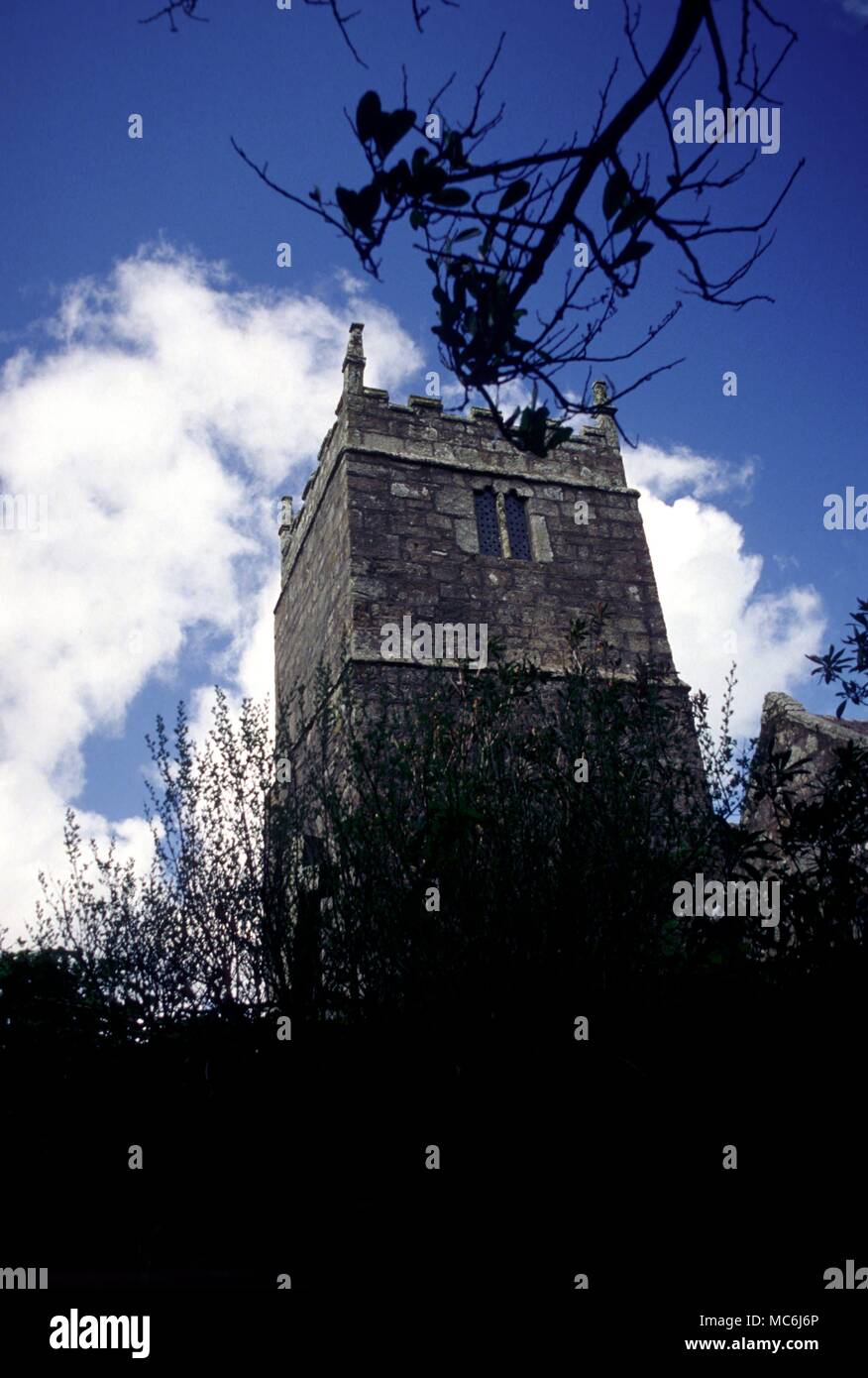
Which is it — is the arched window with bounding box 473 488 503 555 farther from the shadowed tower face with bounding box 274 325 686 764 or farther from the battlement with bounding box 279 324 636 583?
the battlement with bounding box 279 324 636 583

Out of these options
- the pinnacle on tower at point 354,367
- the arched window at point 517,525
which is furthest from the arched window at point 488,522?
the pinnacle on tower at point 354,367

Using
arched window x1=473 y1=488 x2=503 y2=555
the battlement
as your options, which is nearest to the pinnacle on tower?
the battlement

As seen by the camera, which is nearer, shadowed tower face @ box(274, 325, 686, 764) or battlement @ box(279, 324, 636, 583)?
shadowed tower face @ box(274, 325, 686, 764)

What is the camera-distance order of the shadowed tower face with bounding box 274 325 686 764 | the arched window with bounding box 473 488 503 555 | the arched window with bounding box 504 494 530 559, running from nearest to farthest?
the shadowed tower face with bounding box 274 325 686 764, the arched window with bounding box 473 488 503 555, the arched window with bounding box 504 494 530 559

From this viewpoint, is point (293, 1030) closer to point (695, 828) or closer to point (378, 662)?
point (695, 828)

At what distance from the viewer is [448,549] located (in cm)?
1020

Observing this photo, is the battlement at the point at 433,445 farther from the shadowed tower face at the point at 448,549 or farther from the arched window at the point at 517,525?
the arched window at the point at 517,525

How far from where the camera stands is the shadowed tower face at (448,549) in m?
9.53

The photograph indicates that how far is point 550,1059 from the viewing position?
10.7ft

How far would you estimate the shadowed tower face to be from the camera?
9.53 meters

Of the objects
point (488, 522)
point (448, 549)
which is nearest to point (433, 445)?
point (488, 522)

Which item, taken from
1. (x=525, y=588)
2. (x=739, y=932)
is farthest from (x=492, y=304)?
(x=525, y=588)
